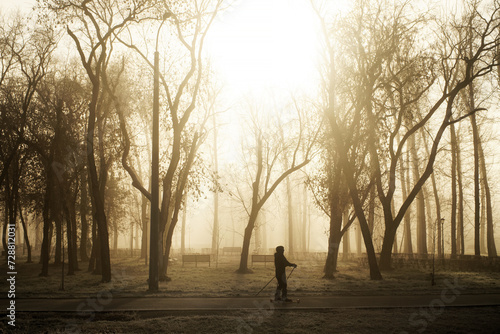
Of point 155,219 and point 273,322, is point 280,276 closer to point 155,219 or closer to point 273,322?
point 273,322

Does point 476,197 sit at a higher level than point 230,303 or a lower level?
higher

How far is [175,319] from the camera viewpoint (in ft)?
37.8

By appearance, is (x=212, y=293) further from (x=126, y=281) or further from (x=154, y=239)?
(x=126, y=281)

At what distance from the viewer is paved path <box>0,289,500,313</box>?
44.3 ft

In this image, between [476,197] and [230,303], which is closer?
[230,303]

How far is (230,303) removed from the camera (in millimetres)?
14805

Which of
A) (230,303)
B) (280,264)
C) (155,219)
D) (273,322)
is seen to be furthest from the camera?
(155,219)

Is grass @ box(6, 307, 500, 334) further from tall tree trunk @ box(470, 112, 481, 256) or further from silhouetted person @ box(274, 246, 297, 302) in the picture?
tall tree trunk @ box(470, 112, 481, 256)

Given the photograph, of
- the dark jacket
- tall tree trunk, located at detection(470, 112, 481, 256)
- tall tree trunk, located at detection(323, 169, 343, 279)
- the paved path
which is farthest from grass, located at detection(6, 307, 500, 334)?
tall tree trunk, located at detection(470, 112, 481, 256)

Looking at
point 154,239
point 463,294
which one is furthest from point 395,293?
point 154,239

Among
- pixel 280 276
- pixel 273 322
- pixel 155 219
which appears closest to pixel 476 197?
pixel 280 276

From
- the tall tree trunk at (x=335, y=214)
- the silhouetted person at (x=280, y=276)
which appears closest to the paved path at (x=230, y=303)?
the silhouetted person at (x=280, y=276)

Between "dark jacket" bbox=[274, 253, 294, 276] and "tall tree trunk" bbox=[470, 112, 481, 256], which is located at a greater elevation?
"tall tree trunk" bbox=[470, 112, 481, 256]

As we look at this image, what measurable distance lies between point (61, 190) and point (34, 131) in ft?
17.1
